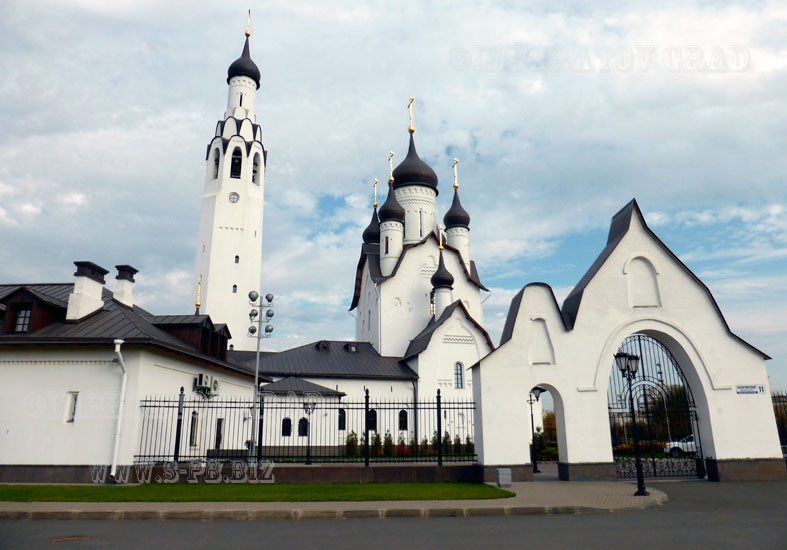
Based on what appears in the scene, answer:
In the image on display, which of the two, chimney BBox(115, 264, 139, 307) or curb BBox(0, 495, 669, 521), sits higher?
chimney BBox(115, 264, 139, 307)

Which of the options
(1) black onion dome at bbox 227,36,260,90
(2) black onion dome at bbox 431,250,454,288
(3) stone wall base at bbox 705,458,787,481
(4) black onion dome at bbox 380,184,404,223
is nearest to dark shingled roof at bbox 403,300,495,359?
(2) black onion dome at bbox 431,250,454,288

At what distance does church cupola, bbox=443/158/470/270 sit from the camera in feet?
138

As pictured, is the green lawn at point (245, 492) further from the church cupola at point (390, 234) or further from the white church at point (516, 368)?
the church cupola at point (390, 234)

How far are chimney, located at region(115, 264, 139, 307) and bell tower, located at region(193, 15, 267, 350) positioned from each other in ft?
66.9

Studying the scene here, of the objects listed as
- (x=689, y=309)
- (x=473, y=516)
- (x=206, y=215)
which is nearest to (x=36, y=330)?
(x=473, y=516)

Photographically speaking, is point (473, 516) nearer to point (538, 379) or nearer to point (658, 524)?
point (658, 524)

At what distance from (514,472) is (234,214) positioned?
33.9 m

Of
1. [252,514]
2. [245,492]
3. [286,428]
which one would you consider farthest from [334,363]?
[252,514]

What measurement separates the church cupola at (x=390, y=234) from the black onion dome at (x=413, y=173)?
10.0 ft

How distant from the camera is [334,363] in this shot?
108 ft

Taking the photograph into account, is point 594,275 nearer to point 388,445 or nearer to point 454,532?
point 454,532

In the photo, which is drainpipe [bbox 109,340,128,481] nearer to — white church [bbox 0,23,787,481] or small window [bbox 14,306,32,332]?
white church [bbox 0,23,787,481]

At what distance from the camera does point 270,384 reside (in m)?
28.5

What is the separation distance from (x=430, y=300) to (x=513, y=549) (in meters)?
31.4
